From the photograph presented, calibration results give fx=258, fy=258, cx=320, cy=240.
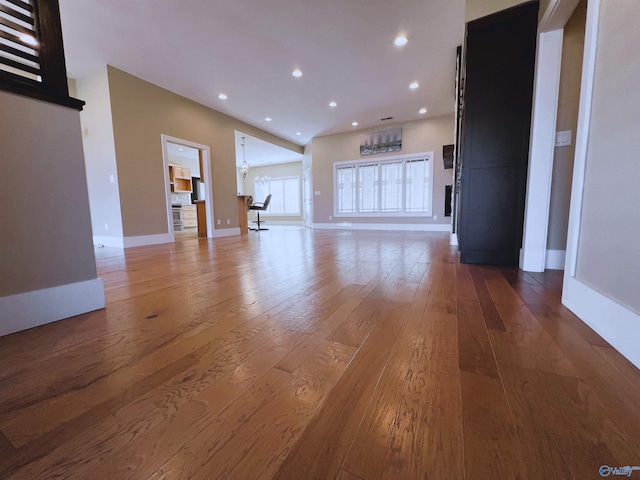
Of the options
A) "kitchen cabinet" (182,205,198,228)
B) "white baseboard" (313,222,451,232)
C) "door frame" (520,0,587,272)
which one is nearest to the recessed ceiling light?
"door frame" (520,0,587,272)

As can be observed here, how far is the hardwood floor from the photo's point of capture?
20.3 inches

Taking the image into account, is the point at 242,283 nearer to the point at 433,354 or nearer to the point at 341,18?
the point at 433,354

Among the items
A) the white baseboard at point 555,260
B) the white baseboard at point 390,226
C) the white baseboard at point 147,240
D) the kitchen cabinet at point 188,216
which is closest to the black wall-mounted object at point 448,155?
the white baseboard at point 390,226

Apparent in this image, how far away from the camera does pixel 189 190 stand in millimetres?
8594

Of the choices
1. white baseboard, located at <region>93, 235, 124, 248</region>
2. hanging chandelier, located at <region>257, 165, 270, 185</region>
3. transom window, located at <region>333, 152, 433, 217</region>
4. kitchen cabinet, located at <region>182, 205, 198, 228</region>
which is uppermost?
hanging chandelier, located at <region>257, 165, 270, 185</region>

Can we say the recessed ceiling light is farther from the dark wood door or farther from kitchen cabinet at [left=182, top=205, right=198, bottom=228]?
kitchen cabinet at [left=182, top=205, right=198, bottom=228]

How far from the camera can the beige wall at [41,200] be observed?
1.12 meters

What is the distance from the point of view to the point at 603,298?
1.03 metres

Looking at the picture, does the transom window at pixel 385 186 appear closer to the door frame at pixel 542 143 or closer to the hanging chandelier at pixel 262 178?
the hanging chandelier at pixel 262 178

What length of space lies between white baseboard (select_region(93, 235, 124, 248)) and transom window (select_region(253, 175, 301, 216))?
22.9 feet

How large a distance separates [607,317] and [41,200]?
2.47m

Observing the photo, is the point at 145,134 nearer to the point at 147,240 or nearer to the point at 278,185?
the point at 147,240

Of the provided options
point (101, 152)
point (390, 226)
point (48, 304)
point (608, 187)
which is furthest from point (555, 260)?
point (101, 152)

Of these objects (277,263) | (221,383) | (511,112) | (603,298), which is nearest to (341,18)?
(511,112)
